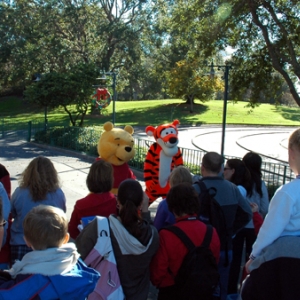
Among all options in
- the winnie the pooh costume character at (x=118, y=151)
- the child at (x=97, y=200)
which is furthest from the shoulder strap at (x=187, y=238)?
the winnie the pooh costume character at (x=118, y=151)

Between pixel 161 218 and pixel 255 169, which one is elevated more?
pixel 255 169

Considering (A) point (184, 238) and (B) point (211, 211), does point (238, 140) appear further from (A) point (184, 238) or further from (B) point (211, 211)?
(A) point (184, 238)

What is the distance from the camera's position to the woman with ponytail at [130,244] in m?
3.23

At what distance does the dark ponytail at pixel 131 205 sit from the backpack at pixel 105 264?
0.15 metres

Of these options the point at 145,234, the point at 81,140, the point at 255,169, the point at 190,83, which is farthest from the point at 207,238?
the point at 190,83

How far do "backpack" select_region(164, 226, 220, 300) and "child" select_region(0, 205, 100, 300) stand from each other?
0.86m

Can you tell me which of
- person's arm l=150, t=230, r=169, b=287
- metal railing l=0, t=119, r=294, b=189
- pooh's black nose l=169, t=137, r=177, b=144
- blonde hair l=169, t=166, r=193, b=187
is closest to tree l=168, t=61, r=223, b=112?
metal railing l=0, t=119, r=294, b=189

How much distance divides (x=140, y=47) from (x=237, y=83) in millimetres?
25162

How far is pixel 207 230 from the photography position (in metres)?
3.49

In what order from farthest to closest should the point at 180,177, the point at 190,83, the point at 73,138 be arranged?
the point at 190,83, the point at 73,138, the point at 180,177

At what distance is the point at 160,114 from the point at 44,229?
131 feet

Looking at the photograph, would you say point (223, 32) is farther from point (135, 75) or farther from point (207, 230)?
point (135, 75)

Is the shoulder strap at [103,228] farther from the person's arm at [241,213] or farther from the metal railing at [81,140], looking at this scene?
the metal railing at [81,140]

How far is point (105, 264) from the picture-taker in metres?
3.24
